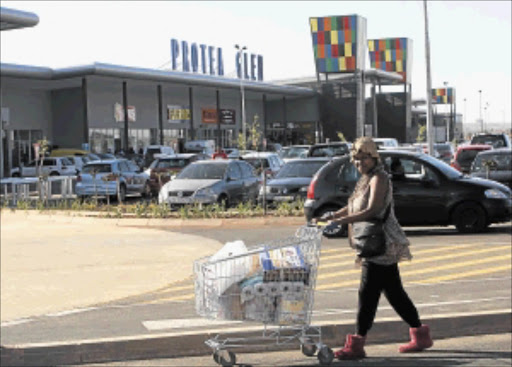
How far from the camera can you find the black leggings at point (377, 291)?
21.5 feet

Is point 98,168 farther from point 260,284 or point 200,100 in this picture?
point 200,100

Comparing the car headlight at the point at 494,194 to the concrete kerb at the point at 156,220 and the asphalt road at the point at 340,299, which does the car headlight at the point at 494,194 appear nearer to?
the asphalt road at the point at 340,299

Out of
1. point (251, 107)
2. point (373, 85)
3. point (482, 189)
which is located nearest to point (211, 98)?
point (251, 107)

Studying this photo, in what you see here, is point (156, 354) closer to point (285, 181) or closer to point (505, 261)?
point (505, 261)

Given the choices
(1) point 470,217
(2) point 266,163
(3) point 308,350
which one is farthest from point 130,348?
(2) point 266,163

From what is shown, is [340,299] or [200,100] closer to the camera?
[340,299]

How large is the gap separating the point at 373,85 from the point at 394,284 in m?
81.4

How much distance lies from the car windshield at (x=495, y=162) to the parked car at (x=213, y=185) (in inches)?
245

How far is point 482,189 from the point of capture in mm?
15500

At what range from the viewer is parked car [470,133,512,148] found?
3678cm

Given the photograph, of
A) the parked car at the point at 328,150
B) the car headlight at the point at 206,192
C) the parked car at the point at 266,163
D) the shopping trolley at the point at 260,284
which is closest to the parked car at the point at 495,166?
the car headlight at the point at 206,192

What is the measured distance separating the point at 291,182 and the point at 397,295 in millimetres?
14367

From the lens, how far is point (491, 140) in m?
37.2

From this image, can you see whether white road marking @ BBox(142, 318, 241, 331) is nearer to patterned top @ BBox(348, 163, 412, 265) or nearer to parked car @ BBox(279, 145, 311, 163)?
patterned top @ BBox(348, 163, 412, 265)
